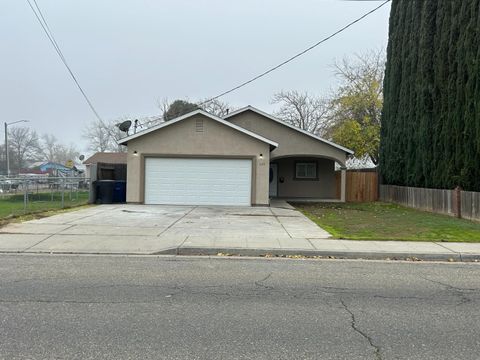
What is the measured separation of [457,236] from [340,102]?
86.0 ft

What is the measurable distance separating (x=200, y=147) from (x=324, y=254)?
12.1 m

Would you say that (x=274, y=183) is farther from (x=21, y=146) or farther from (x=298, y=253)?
(x=21, y=146)

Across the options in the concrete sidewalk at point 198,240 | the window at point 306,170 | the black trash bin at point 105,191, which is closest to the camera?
the concrete sidewalk at point 198,240

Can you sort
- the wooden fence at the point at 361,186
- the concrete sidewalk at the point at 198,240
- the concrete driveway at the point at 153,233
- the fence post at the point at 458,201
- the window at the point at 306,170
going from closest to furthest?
the concrete sidewalk at the point at 198,240
the concrete driveway at the point at 153,233
the fence post at the point at 458,201
the wooden fence at the point at 361,186
the window at the point at 306,170

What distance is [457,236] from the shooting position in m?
11.2

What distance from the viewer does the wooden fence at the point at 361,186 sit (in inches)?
1062

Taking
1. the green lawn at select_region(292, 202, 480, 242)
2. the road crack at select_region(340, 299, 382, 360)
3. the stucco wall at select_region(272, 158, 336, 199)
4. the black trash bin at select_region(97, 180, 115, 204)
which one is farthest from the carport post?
the road crack at select_region(340, 299, 382, 360)

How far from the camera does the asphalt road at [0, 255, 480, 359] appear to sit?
408cm

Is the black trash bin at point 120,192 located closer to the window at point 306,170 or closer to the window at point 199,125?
the window at point 199,125

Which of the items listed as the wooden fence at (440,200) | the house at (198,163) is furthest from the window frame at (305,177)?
the house at (198,163)

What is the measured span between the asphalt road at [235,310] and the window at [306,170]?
65.9ft

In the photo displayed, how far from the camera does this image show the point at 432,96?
1973cm

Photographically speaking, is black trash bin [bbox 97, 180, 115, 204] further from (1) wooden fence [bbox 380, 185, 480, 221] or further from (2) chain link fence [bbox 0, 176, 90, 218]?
(1) wooden fence [bbox 380, 185, 480, 221]

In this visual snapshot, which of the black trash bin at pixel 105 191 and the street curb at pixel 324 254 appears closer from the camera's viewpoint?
the street curb at pixel 324 254
